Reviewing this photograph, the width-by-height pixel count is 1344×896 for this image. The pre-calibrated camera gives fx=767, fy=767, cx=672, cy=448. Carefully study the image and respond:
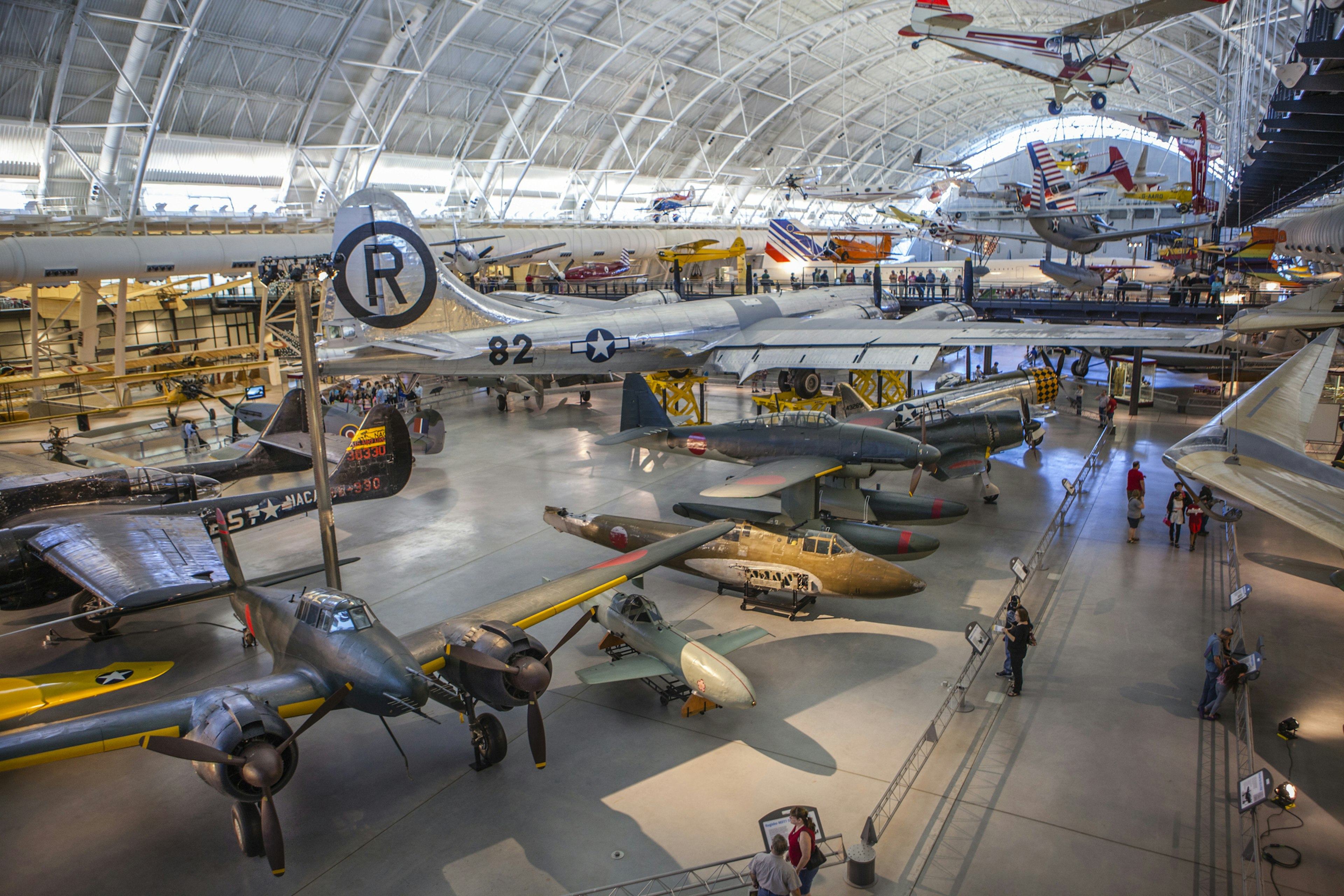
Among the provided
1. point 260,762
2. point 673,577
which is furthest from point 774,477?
point 260,762

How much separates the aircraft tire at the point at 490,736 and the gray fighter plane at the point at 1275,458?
7.75 metres

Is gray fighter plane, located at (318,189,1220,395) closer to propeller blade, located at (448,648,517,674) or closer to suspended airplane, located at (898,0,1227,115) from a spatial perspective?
propeller blade, located at (448,648,517,674)

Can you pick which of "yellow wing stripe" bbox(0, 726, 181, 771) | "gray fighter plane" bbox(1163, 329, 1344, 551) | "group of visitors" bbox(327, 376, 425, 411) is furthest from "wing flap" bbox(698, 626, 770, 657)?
"group of visitors" bbox(327, 376, 425, 411)

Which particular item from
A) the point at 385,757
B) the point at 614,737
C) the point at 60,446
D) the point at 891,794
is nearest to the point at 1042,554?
the point at 891,794

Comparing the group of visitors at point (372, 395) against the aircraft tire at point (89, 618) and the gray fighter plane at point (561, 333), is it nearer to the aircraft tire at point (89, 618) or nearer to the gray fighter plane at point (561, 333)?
the gray fighter plane at point (561, 333)

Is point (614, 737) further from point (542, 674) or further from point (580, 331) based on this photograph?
point (580, 331)

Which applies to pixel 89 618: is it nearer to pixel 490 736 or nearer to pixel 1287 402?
pixel 490 736

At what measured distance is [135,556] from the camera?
1029 cm

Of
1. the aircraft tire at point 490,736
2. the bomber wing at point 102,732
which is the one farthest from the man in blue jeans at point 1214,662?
the bomber wing at point 102,732

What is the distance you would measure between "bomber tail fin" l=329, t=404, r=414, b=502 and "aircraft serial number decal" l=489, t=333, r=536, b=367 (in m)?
3.13

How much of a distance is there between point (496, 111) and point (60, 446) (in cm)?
3579

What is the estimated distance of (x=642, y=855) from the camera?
732 cm

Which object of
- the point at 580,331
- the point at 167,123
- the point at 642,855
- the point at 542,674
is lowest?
the point at 642,855

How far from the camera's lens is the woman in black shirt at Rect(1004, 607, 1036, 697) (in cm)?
979
